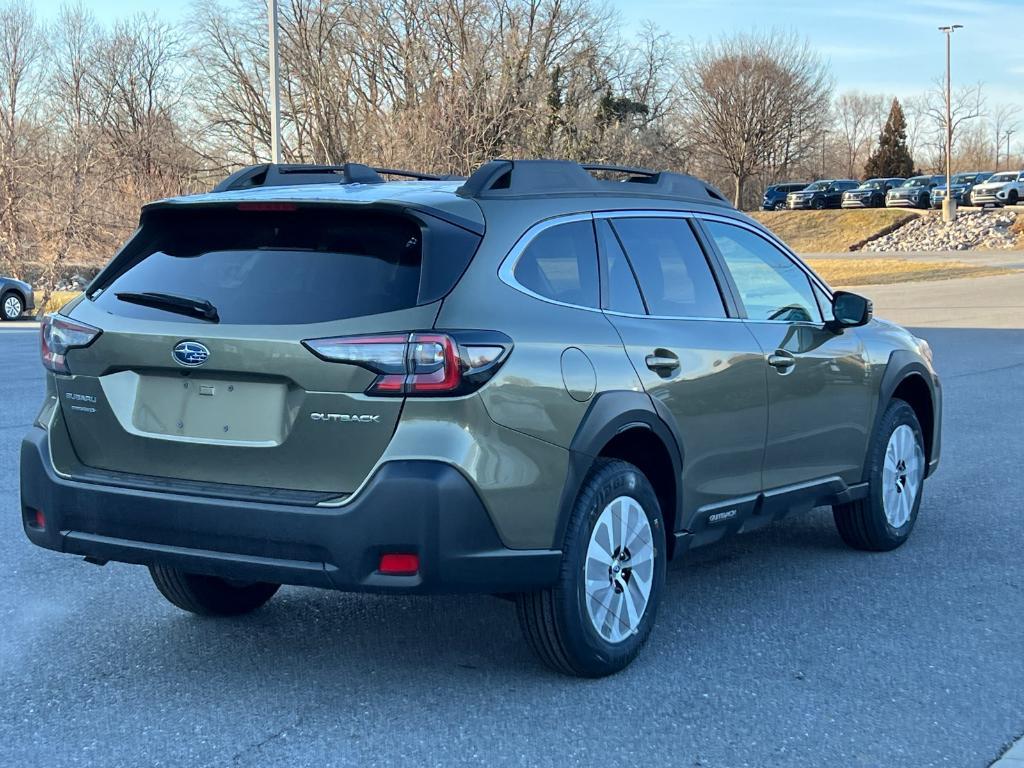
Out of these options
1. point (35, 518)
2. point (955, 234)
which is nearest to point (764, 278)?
point (35, 518)

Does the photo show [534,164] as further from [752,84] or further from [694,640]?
[752,84]

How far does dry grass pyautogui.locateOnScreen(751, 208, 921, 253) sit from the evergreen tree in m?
24.0

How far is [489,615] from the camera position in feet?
17.6

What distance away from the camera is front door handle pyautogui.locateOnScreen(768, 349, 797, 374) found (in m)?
5.52

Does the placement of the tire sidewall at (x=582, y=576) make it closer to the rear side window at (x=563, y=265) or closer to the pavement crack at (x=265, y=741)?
the rear side window at (x=563, y=265)

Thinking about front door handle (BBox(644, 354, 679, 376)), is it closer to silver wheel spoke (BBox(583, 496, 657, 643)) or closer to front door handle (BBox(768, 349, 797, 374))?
silver wheel spoke (BBox(583, 496, 657, 643))

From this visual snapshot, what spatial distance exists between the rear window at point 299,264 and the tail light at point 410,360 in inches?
4.7

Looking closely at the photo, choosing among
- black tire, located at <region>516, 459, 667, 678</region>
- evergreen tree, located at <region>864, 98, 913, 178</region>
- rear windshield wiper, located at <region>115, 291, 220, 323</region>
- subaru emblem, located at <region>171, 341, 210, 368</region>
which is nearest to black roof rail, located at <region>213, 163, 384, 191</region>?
rear windshield wiper, located at <region>115, 291, 220, 323</region>

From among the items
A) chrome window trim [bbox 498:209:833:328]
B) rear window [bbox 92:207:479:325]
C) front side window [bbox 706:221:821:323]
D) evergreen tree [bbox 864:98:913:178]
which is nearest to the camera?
rear window [bbox 92:207:479:325]

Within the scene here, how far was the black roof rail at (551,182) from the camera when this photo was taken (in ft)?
14.9

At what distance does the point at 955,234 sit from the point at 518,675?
187 ft

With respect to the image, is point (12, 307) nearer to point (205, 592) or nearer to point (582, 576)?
point (205, 592)

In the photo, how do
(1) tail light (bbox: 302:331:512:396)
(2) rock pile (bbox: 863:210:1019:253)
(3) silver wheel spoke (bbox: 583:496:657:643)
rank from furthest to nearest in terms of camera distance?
(2) rock pile (bbox: 863:210:1019:253), (3) silver wheel spoke (bbox: 583:496:657:643), (1) tail light (bbox: 302:331:512:396)

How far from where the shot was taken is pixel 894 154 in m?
90.9
